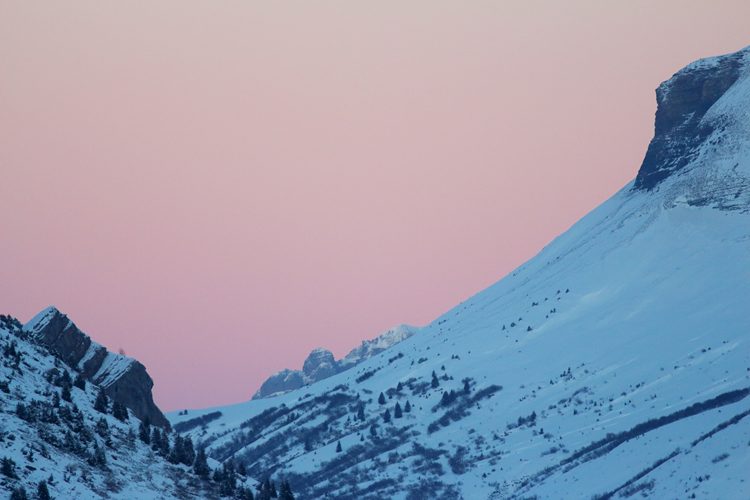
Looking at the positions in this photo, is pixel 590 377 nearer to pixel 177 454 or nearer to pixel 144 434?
pixel 177 454

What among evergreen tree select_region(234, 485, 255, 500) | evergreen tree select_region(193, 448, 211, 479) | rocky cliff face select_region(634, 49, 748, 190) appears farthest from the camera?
rocky cliff face select_region(634, 49, 748, 190)

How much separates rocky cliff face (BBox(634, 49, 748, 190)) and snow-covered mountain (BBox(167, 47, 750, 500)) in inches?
15.4

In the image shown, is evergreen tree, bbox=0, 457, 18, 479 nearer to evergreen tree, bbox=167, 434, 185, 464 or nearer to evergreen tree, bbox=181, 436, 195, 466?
evergreen tree, bbox=167, 434, 185, 464

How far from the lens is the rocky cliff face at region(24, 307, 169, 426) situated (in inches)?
1922

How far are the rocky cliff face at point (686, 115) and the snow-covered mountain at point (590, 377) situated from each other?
1.28 ft

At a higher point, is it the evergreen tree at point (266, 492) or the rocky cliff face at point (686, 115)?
the rocky cliff face at point (686, 115)

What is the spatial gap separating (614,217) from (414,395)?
64.0 m

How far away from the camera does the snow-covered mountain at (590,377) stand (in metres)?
76.9

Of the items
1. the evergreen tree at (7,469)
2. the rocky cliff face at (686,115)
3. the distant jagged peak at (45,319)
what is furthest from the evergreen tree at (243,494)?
the rocky cliff face at (686,115)

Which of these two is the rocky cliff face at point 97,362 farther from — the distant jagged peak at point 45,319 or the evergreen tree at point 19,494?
the evergreen tree at point 19,494

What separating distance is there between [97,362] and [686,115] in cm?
15200

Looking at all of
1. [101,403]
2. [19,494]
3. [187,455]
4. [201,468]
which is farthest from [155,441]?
[19,494]

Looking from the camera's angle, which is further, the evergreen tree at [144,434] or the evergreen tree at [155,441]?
the evergreen tree at [144,434]

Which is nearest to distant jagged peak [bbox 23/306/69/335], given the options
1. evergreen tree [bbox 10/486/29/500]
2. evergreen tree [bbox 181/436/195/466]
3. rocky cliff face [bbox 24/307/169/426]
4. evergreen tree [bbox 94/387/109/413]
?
rocky cliff face [bbox 24/307/169/426]
